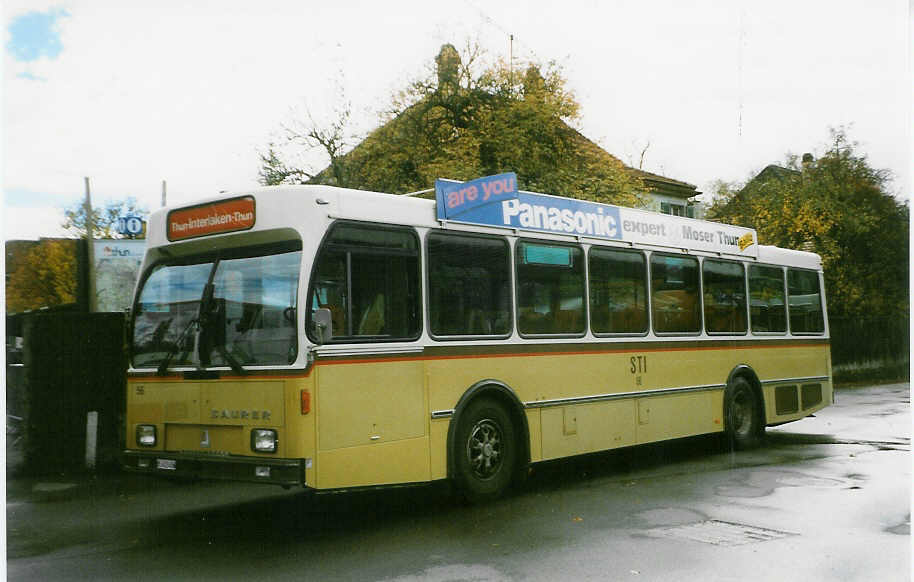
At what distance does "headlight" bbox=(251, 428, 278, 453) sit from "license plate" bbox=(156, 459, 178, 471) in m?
0.91

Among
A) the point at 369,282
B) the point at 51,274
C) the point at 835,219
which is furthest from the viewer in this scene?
the point at 835,219

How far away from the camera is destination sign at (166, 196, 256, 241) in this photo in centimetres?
754

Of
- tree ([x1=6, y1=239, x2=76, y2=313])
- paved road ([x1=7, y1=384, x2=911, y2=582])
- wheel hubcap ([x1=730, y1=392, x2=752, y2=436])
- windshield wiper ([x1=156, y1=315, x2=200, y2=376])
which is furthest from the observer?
tree ([x1=6, y1=239, x2=76, y2=313])

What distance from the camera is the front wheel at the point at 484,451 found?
8.34 m

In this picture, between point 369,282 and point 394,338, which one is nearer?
point 369,282

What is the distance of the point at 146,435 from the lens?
310 inches

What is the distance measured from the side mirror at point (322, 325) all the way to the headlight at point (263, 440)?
0.79 metres

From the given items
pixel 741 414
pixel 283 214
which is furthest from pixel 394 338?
pixel 741 414

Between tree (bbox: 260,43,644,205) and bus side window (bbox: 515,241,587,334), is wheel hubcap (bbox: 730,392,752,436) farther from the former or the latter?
tree (bbox: 260,43,644,205)

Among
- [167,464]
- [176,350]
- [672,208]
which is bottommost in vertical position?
[167,464]

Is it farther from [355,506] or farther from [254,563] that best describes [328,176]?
[254,563]

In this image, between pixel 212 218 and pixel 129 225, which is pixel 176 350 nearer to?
pixel 212 218

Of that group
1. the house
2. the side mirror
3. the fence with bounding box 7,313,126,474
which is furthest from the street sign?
the side mirror

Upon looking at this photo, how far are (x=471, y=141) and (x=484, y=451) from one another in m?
18.6
